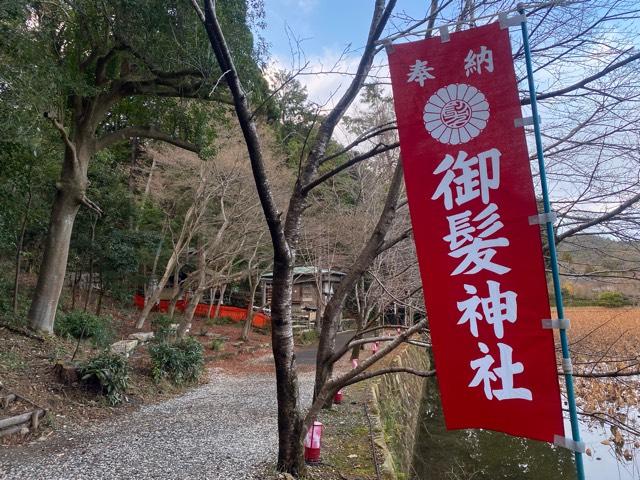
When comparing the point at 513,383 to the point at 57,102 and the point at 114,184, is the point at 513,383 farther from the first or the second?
the point at 114,184

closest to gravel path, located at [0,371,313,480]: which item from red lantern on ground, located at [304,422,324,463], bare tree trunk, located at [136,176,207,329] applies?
red lantern on ground, located at [304,422,324,463]

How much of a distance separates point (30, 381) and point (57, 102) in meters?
4.51

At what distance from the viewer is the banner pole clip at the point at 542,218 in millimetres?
2252

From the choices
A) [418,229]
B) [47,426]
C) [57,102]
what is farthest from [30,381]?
[418,229]

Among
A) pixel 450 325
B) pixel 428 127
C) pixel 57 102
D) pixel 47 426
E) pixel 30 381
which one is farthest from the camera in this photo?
pixel 57 102

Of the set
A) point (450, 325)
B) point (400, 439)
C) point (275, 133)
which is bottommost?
point (400, 439)

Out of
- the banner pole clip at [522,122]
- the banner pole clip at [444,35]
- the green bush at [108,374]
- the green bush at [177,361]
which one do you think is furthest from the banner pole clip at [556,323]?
the green bush at [177,361]

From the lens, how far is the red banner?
2.29 metres

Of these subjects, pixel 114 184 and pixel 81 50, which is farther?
pixel 114 184

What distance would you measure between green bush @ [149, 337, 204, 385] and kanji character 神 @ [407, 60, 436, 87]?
7243 millimetres

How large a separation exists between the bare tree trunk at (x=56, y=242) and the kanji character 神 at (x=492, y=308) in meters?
8.90

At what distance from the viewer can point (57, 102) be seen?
25.2 feet

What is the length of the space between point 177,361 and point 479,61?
785 centimetres

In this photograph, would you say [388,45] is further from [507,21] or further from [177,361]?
[177,361]
